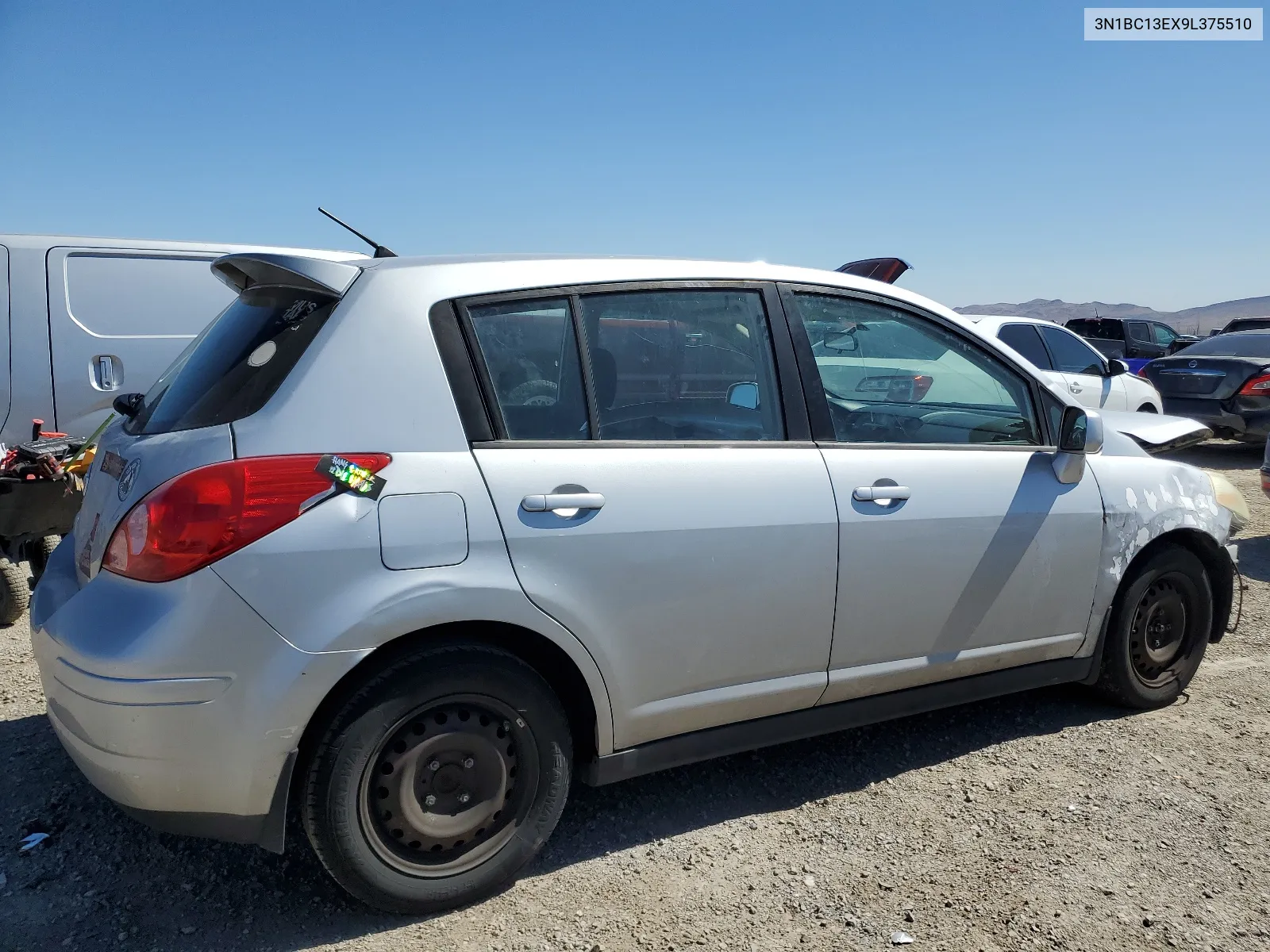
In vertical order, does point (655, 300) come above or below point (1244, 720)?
above

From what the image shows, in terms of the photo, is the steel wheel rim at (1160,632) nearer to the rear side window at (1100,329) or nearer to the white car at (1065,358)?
the white car at (1065,358)

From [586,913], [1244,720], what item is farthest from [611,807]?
[1244,720]

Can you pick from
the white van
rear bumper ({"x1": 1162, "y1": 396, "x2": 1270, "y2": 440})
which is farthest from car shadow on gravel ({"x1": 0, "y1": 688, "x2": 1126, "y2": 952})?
rear bumper ({"x1": 1162, "y1": 396, "x2": 1270, "y2": 440})

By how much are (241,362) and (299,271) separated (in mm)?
294

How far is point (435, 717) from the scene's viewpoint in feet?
8.38

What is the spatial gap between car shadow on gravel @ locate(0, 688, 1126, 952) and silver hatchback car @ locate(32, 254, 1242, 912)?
31cm

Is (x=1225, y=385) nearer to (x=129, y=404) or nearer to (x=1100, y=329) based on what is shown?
(x=1100, y=329)

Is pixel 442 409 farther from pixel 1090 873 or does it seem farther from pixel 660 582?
pixel 1090 873

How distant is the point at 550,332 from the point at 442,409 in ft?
1.47

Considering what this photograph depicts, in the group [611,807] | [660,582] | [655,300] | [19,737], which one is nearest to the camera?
[660,582]

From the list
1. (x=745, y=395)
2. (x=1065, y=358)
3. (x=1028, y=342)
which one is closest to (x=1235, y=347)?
(x=1065, y=358)

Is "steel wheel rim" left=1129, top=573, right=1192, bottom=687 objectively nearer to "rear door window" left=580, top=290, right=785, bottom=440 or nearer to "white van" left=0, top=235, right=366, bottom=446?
"rear door window" left=580, top=290, right=785, bottom=440

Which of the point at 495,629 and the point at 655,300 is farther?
A: the point at 655,300

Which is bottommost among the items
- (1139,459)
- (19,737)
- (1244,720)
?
(1244,720)
